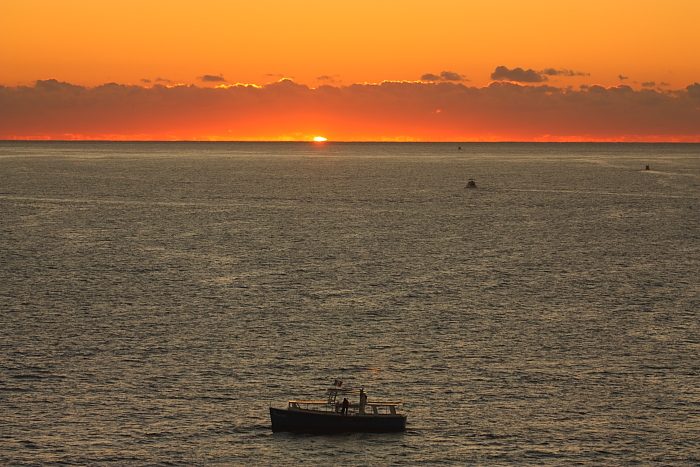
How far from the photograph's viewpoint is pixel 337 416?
→ 64.9 m

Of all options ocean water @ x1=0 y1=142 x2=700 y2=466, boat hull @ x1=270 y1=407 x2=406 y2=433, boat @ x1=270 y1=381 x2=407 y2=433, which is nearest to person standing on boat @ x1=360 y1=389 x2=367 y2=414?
boat @ x1=270 y1=381 x2=407 y2=433

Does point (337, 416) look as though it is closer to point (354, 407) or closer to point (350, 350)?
point (354, 407)

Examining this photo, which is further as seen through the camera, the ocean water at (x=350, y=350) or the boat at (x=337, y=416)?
the boat at (x=337, y=416)

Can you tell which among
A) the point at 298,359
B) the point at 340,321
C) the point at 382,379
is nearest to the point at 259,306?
the point at 340,321

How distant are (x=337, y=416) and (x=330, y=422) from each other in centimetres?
86

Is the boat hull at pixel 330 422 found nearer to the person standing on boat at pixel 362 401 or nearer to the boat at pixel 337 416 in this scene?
the boat at pixel 337 416

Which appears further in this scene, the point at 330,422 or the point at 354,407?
the point at 354,407

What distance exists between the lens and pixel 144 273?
11994 cm

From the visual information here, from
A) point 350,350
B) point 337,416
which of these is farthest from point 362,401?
point 350,350

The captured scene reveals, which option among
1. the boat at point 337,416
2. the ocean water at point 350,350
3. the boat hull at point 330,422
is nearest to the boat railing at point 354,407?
the boat at point 337,416

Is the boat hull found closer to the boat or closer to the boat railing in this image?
the boat

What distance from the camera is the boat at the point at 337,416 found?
6381 cm

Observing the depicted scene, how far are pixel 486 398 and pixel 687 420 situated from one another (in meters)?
15.4

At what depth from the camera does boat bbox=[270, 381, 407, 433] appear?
63.8m
